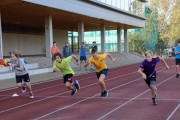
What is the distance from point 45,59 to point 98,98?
16.6 m

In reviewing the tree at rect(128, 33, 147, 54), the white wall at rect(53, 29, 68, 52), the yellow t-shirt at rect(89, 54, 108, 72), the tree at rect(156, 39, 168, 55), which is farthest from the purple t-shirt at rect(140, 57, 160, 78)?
the tree at rect(156, 39, 168, 55)

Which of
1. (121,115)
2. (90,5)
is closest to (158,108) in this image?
(121,115)

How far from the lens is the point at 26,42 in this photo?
39344mm

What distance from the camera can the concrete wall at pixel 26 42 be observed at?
117 ft

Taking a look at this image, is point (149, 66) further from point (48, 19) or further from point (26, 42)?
point (26, 42)

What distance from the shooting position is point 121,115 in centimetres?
768

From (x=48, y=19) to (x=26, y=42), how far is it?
1249 cm

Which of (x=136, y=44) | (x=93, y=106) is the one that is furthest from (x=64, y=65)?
(x=136, y=44)

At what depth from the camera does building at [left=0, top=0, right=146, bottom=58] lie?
24.1 meters

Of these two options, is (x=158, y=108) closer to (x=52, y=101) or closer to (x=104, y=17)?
(x=52, y=101)

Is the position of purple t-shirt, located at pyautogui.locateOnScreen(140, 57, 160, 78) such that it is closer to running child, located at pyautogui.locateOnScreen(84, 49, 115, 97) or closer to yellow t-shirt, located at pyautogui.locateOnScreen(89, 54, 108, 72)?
running child, located at pyautogui.locateOnScreen(84, 49, 115, 97)

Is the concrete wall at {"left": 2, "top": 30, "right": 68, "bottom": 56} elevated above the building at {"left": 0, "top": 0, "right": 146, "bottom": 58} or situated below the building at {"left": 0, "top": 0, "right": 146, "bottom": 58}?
below

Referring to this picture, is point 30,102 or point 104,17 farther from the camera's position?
point 104,17

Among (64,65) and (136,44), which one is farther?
(136,44)
